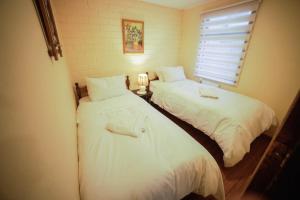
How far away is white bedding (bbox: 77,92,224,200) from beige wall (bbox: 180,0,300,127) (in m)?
1.82

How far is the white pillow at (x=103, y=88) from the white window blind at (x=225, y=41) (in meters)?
2.05

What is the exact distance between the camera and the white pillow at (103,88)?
6.78ft

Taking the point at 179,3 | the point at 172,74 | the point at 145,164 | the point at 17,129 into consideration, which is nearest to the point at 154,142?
the point at 145,164

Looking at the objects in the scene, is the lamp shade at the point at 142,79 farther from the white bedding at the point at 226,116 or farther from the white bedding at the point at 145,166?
the white bedding at the point at 145,166

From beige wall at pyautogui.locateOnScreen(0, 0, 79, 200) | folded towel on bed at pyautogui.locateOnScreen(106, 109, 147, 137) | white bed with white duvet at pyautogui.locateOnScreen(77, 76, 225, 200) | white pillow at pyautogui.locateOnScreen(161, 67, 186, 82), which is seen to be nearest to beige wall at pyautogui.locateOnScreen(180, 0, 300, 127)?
white pillow at pyautogui.locateOnScreen(161, 67, 186, 82)

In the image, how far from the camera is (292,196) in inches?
28.8

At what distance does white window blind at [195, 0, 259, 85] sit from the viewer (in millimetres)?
2096

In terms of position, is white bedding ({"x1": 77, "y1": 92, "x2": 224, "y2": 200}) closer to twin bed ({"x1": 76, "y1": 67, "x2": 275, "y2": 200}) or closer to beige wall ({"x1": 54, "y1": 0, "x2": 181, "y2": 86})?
twin bed ({"x1": 76, "y1": 67, "x2": 275, "y2": 200})

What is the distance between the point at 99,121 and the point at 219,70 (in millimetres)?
2560

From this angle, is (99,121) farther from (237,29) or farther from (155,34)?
(237,29)

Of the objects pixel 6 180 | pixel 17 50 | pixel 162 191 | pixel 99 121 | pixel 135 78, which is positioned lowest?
pixel 162 191

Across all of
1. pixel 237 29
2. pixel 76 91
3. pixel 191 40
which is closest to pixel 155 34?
pixel 191 40

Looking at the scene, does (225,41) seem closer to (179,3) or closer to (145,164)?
(179,3)

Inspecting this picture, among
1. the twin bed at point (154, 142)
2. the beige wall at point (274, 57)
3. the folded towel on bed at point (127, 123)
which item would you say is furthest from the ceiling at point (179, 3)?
the folded towel on bed at point (127, 123)
